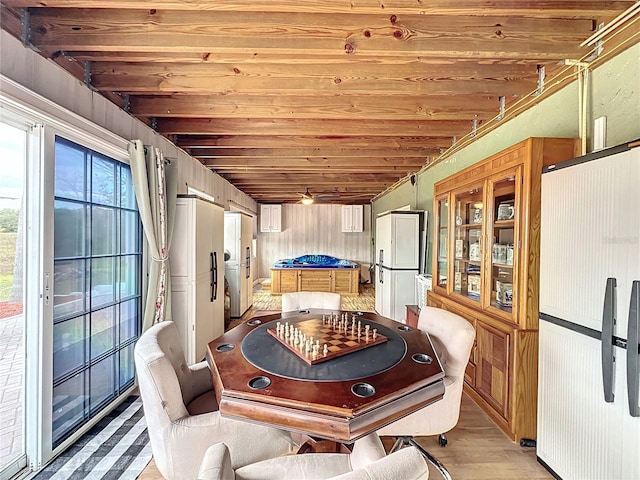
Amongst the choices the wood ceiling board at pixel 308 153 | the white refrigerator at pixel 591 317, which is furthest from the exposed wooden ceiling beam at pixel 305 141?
the white refrigerator at pixel 591 317

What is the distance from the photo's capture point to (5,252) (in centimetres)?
172

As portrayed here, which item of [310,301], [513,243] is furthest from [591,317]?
[310,301]

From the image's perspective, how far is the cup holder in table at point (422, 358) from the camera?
5.00ft

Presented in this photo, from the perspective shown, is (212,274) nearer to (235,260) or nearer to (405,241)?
(235,260)

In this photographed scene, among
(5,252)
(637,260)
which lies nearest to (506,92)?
(637,260)

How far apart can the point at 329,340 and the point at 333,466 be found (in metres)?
0.67

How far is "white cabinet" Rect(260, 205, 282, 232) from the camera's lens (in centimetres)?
916

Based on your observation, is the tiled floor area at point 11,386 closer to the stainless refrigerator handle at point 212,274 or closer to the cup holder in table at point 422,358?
the stainless refrigerator handle at point 212,274

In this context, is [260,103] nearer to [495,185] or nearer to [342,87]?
[342,87]

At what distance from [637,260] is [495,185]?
1236 millimetres

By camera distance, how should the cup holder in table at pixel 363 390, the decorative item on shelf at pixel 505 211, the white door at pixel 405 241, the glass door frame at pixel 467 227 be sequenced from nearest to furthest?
the cup holder in table at pixel 363 390 < the decorative item on shelf at pixel 505 211 < the glass door frame at pixel 467 227 < the white door at pixel 405 241

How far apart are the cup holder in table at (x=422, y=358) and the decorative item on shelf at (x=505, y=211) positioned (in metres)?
1.38

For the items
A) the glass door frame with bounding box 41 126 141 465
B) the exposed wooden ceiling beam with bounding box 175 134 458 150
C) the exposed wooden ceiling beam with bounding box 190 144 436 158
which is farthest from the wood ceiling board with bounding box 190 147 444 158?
the glass door frame with bounding box 41 126 141 465

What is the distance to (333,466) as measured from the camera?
1.20m
